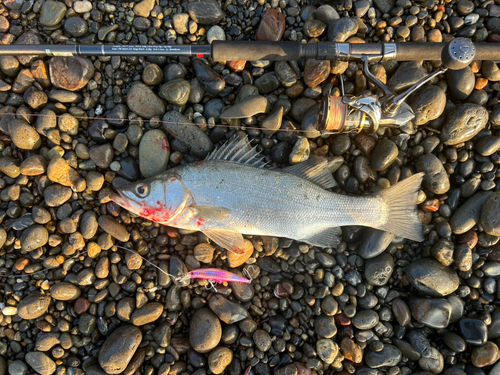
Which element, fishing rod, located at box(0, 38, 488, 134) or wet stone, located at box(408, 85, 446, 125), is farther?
wet stone, located at box(408, 85, 446, 125)

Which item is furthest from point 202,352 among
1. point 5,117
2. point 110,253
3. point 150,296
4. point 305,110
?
point 5,117

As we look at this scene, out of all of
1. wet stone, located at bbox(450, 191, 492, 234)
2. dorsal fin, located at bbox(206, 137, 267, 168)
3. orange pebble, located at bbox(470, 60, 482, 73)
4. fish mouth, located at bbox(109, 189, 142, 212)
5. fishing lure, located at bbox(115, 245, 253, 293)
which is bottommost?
fishing lure, located at bbox(115, 245, 253, 293)

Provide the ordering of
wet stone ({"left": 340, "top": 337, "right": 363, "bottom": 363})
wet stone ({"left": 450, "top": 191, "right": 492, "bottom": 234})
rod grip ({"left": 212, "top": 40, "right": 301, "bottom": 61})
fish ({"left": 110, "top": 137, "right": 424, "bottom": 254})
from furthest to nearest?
wet stone ({"left": 450, "top": 191, "right": 492, "bottom": 234}), wet stone ({"left": 340, "top": 337, "right": 363, "bottom": 363}), fish ({"left": 110, "top": 137, "right": 424, "bottom": 254}), rod grip ({"left": 212, "top": 40, "right": 301, "bottom": 61})

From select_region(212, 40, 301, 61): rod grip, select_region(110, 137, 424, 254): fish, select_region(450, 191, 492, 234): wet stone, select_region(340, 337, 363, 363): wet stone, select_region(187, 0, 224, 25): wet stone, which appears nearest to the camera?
select_region(212, 40, 301, 61): rod grip

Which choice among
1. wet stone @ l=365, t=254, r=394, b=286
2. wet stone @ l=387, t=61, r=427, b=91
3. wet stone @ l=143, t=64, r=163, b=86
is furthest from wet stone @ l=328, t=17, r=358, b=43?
wet stone @ l=365, t=254, r=394, b=286

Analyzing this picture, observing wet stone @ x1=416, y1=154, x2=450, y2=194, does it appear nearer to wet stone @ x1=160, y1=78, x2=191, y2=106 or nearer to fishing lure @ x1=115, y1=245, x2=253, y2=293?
fishing lure @ x1=115, y1=245, x2=253, y2=293

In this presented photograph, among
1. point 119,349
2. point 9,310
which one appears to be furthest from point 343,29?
point 9,310

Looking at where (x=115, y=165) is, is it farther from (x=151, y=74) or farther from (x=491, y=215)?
(x=491, y=215)

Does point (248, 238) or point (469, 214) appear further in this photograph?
point (248, 238)
